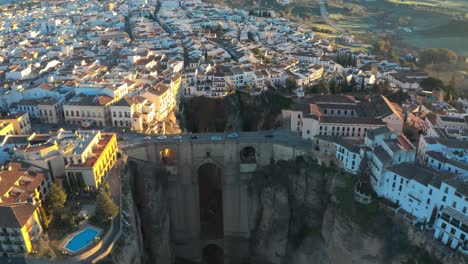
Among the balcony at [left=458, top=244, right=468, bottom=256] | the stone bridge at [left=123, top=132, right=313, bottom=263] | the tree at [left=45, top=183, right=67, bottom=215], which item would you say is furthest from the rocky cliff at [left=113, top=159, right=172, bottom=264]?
the balcony at [left=458, top=244, right=468, bottom=256]

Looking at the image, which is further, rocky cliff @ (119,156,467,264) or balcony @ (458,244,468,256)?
rocky cliff @ (119,156,467,264)

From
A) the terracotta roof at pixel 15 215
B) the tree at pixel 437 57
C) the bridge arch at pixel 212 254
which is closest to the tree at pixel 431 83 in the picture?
the tree at pixel 437 57

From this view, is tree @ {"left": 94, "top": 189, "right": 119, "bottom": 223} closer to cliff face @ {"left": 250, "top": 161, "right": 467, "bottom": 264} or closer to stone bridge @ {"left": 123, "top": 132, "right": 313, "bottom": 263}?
stone bridge @ {"left": 123, "top": 132, "right": 313, "bottom": 263}

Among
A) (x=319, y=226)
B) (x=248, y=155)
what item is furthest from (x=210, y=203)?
(x=319, y=226)

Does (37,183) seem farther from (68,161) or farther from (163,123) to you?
(163,123)

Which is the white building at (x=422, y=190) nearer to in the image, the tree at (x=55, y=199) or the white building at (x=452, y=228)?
the white building at (x=452, y=228)

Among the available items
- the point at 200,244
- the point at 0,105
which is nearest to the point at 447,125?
the point at 200,244

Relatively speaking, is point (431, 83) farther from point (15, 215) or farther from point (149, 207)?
point (15, 215)
